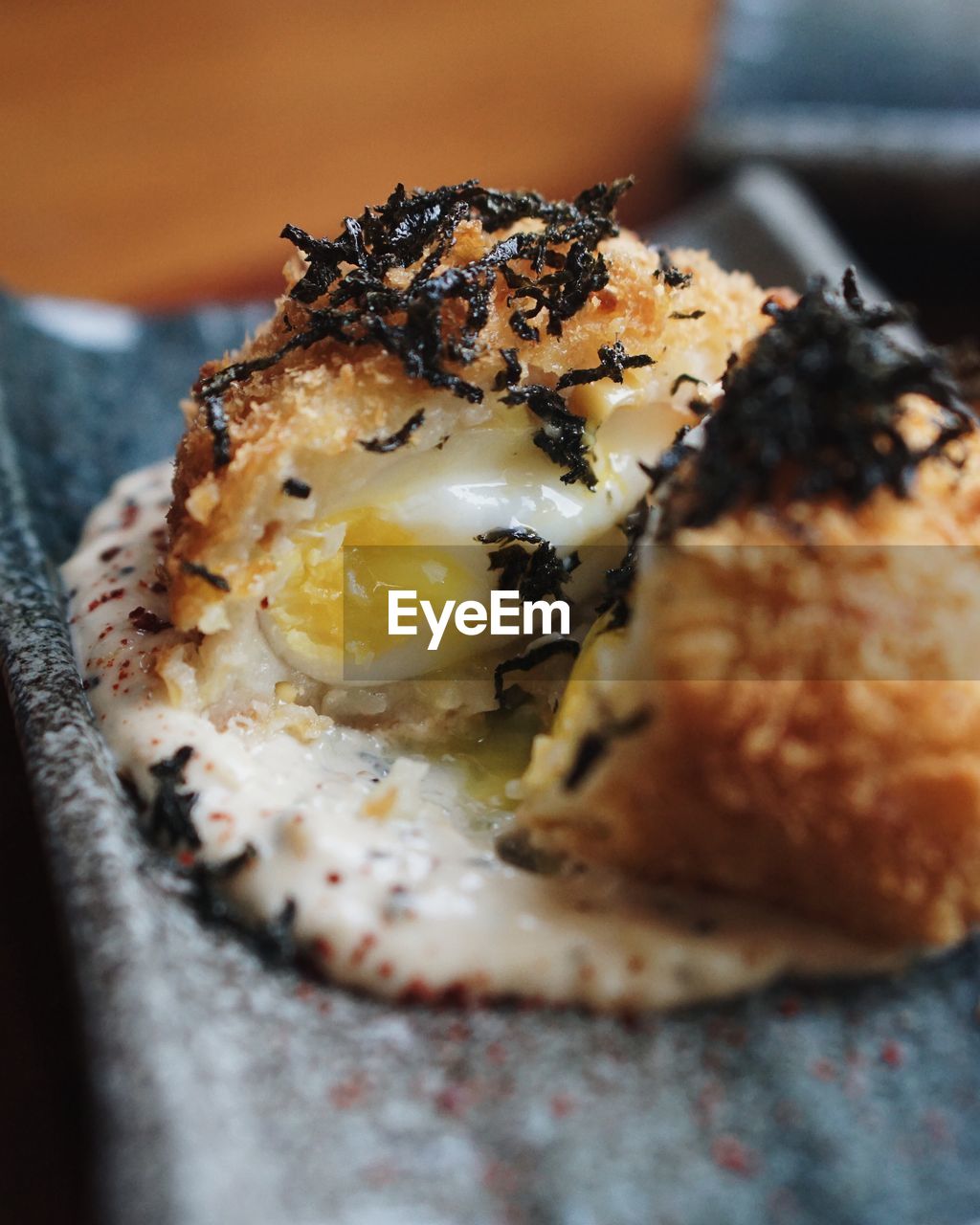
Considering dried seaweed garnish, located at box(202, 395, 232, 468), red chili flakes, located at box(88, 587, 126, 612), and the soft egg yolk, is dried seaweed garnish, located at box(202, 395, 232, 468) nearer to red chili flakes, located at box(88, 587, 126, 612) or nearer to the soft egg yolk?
the soft egg yolk

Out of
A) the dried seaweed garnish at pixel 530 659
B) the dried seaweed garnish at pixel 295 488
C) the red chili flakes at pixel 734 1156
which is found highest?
the dried seaweed garnish at pixel 295 488

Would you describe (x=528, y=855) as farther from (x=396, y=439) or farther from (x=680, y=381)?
(x=680, y=381)

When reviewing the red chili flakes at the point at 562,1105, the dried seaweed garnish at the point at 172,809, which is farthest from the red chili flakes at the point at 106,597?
the red chili flakes at the point at 562,1105

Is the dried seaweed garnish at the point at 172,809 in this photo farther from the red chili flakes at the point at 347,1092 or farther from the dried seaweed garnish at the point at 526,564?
the dried seaweed garnish at the point at 526,564

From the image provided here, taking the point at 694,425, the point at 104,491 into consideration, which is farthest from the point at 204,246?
the point at 694,425

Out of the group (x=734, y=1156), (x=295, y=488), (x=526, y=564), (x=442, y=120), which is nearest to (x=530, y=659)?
(x=526, y=564)

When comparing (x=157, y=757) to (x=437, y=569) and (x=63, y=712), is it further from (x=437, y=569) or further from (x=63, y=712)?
(x=437, y=569)

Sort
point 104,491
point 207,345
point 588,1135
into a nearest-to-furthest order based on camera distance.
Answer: point 588,1135, point 104,491, point 207,345

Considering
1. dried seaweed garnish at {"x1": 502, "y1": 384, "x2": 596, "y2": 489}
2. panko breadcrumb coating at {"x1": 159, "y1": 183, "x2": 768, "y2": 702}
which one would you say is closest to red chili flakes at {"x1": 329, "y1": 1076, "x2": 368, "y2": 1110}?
panko breadcrumb coating at {"x1": 159, "y1": 183, "x2": 768, "y2": 702}
